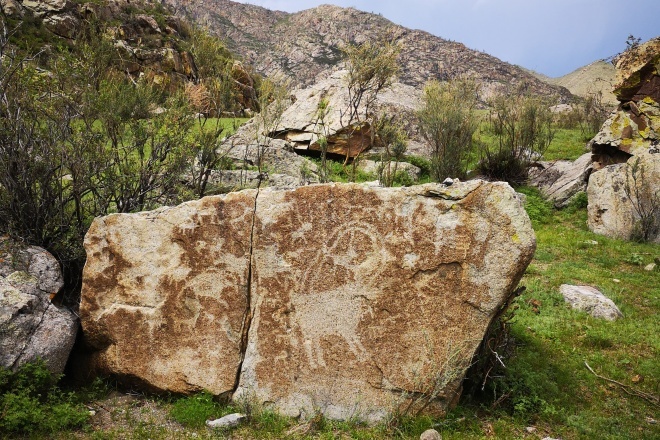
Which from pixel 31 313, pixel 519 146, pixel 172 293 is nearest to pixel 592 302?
pixel 172 293

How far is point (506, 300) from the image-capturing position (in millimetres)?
4688

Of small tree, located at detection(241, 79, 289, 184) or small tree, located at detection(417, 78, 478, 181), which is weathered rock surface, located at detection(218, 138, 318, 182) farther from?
small tree, located at detection(417, 78, 478, 181)

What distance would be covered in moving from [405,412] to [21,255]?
4.55 metres

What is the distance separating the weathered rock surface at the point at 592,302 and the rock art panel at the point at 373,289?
10.6ft

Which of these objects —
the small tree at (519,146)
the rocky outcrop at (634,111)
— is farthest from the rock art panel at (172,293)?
the rocky outcrop at (634,111)

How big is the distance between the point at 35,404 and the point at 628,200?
1160 cm

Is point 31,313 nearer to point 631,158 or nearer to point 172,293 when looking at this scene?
point 172,293

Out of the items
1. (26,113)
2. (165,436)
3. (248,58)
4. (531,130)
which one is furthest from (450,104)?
(248,58)

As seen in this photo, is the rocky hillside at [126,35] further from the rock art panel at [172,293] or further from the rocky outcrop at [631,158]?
the rock art panel at [172,293]

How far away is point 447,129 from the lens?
13.4 metres

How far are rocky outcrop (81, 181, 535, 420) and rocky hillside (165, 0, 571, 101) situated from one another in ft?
155

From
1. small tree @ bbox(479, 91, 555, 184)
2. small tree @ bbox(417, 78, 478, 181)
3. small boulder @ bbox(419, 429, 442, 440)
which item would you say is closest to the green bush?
small boulder @ bbox(419, 429, 442, 440)

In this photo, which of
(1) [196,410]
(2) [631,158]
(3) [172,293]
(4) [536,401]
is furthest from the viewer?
(2) [631,158]

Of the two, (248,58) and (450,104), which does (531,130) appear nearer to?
(450,104)
